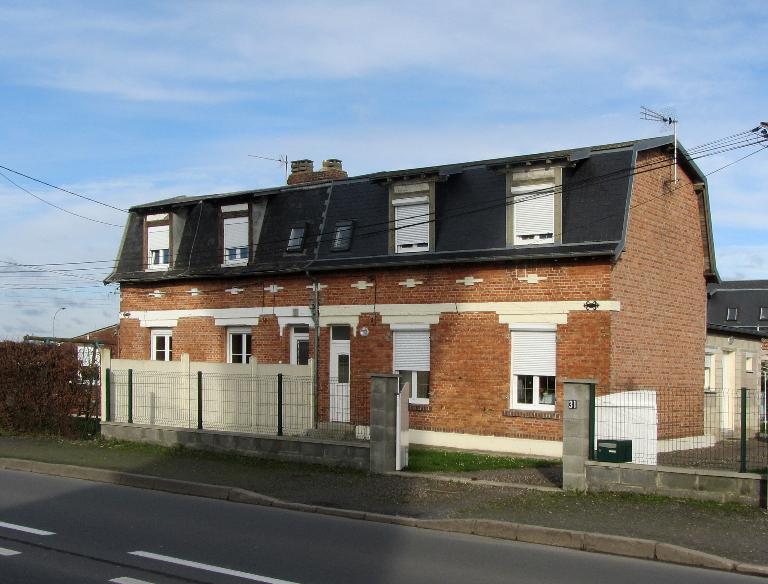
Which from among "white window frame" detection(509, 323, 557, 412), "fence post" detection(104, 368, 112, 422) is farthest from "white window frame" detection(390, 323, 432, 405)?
"fence post" detection(104, 368, 112, 422)

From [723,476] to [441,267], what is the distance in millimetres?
9371

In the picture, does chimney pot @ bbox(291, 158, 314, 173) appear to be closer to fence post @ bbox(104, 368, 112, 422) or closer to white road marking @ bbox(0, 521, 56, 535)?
fence post @ bbox(104, 368, 112, 422)

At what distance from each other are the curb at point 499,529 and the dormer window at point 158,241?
11.4 meters

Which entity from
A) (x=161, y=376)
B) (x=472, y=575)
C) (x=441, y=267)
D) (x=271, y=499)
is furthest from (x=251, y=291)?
(x=472, y=575)

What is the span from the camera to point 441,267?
20531mm

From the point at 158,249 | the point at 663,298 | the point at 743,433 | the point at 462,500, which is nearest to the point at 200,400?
the point at 462,500

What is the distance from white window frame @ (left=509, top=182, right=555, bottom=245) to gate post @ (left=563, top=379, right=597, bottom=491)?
610 centimetres

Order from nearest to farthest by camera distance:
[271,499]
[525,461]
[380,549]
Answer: [380,549]
[271,499]
[525,461]

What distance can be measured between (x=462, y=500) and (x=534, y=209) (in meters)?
8.31

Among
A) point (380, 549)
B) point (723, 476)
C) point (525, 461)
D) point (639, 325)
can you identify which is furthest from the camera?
point (639, 325)

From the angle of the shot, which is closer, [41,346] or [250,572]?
Answer: [250,572]

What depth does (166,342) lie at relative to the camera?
1033 inches

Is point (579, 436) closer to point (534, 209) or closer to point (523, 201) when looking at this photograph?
point (534, 209)

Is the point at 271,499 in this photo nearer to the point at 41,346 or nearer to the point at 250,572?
the point at 250,572
